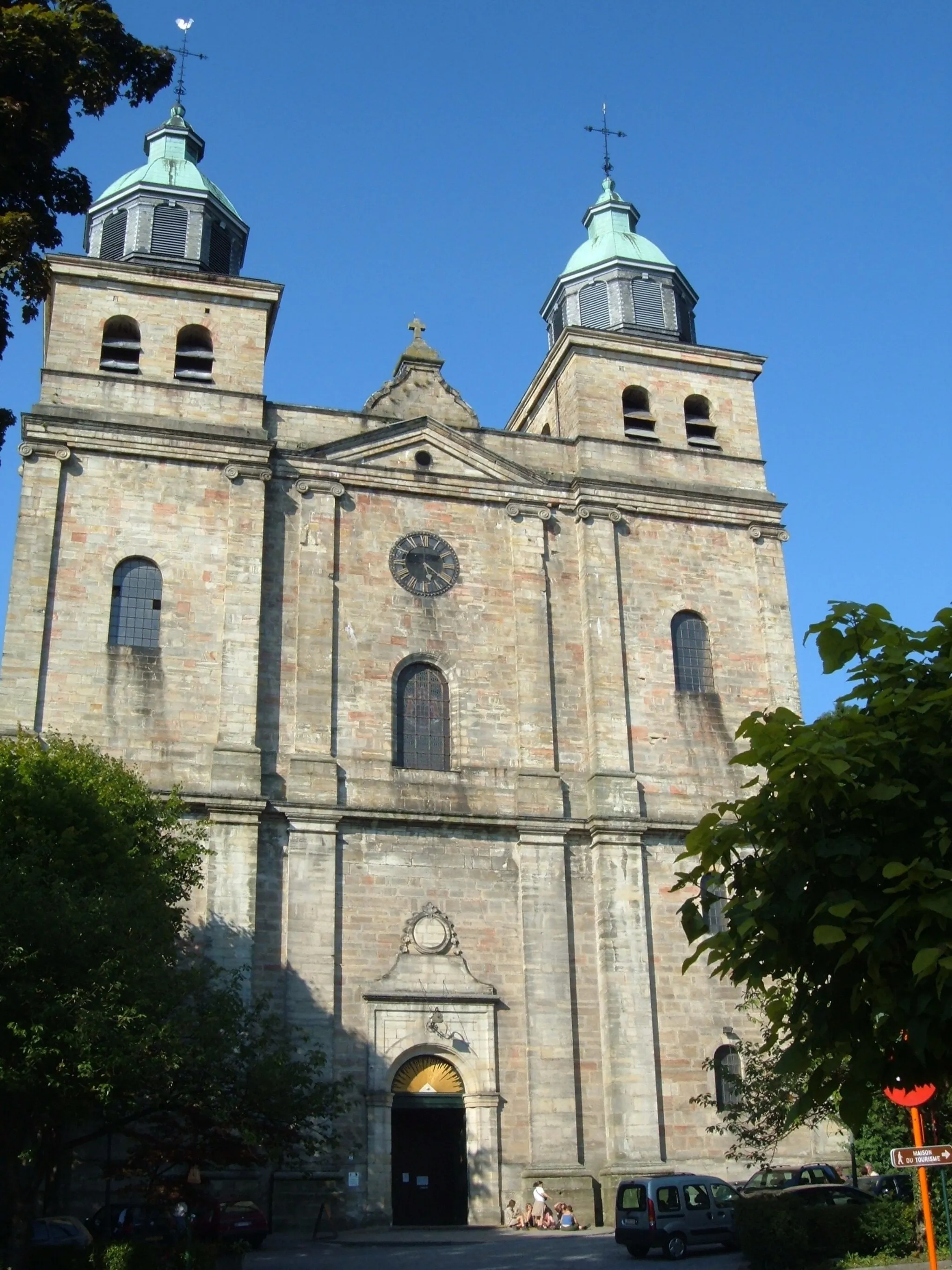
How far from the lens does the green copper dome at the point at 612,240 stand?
35.9 m

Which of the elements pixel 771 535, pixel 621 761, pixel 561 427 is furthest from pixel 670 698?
pixel 561 427

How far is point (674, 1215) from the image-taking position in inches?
835

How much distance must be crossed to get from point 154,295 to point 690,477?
1300 centimetres

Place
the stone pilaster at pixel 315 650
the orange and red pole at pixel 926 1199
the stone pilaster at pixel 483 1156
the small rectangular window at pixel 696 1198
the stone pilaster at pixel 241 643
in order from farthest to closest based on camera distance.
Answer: the stone pilaster at pixel 315 650 < the stone pilaster at pixel 241 643 < the stone pilaster at pixel 483 1156 < the small rectangular window at pixel 696 1198 < the orange and red pole at pixel 926 1199

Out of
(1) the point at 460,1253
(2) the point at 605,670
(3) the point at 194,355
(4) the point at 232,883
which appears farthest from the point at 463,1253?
(3) the point at 194,355

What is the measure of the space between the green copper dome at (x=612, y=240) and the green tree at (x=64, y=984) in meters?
21.7

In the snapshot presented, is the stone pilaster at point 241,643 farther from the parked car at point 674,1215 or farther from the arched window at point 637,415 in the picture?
the parked car at point 674,1215

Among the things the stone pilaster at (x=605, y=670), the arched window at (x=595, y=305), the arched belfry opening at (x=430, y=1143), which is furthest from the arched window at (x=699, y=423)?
the arched belfry opening at (x=430, y=1143)

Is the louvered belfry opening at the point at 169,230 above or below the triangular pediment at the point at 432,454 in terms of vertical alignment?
above

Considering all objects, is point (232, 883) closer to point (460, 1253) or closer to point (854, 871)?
point (460, 1253)

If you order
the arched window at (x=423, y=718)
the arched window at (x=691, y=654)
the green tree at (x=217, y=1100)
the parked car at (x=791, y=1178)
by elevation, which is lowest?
the parked car at (x=791, y=1178)

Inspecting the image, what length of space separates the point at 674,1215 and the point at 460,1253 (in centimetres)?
335

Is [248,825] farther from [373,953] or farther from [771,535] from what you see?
[771,535]

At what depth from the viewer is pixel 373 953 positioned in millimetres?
26266
